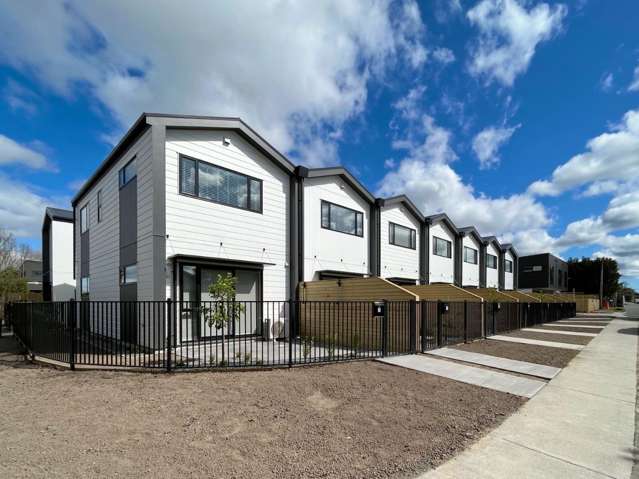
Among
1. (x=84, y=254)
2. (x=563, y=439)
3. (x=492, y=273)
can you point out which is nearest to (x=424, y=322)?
(x=563, y=439)

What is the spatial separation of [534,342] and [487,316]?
1852 millimetres

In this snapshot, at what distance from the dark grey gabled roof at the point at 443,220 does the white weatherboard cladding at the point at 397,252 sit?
1.14 m

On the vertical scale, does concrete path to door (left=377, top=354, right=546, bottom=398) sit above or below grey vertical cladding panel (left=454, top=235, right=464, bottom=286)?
below

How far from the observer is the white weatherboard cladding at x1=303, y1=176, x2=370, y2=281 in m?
14.8

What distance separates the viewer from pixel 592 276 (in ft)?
213

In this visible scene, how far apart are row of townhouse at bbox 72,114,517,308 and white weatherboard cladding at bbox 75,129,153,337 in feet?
0.13

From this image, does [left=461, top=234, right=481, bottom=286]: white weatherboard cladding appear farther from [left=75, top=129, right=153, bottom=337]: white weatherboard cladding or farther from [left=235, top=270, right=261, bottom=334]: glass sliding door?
[left=75, top=129, right=153, bottom=337]: white weatherboard cladding

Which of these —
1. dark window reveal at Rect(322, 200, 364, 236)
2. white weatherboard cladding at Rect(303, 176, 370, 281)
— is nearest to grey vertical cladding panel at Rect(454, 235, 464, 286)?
white weatherboard cladding at Rect(303, 176, 370, 281)

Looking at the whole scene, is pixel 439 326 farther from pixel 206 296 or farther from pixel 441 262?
pixel 441 262

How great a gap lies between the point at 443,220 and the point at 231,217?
17872 mm

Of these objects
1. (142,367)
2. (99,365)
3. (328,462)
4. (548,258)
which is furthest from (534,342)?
(548,258)

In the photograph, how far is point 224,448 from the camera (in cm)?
396

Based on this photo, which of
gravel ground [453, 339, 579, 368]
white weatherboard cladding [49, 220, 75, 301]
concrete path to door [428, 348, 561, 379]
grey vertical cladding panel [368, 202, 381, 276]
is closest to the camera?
concrete path to door [428, 348, 561, 379]

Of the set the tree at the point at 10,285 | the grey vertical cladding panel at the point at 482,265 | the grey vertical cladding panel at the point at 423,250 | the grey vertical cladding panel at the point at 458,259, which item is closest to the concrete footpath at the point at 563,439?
the grey vertical cladding panel at the point at 423,250
